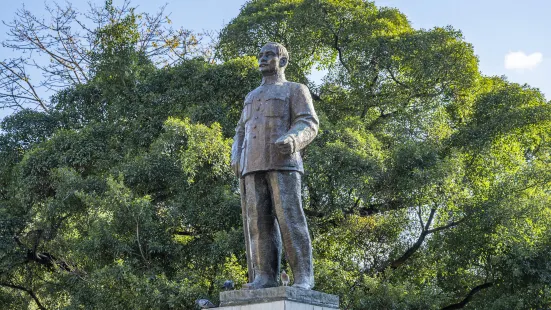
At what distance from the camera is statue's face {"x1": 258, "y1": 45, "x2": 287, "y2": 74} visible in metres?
6.96

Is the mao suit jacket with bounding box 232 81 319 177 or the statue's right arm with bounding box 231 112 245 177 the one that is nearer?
the mao suit jacket with bounding box 232 81 319 177

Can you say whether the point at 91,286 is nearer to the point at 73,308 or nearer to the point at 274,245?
the point at 73,308

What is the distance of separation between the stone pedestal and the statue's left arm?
114 centimetres

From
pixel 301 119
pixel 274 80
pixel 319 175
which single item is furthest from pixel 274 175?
pixel 319 175

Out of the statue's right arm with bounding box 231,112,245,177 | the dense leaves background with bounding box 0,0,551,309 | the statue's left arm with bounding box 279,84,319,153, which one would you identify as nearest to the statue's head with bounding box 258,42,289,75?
the statue's left arm with bounding box 279,84,319,153

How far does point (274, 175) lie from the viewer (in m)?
6.60

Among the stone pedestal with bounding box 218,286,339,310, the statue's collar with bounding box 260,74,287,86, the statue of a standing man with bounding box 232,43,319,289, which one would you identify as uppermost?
the statue's collar with bounding box 260,74,287,86

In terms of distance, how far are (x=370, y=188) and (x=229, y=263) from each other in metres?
3.19

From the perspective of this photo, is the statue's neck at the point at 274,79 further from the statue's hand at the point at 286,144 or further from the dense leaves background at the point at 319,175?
the dense leaves background at the point at 319,175

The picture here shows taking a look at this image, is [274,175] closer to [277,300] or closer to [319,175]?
[277,300]

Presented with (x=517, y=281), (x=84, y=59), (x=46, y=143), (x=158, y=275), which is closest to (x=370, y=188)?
(x=517, y=281)

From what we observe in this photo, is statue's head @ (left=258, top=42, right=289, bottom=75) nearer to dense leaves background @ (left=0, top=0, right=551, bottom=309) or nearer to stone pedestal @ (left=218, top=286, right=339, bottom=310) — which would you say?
stone pedestal @ (left=218, top=286, right=339, bottom=310)

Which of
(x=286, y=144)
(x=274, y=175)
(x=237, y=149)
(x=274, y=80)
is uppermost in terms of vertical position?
(x=274, y=80)

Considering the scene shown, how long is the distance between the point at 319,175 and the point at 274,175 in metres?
8.98
